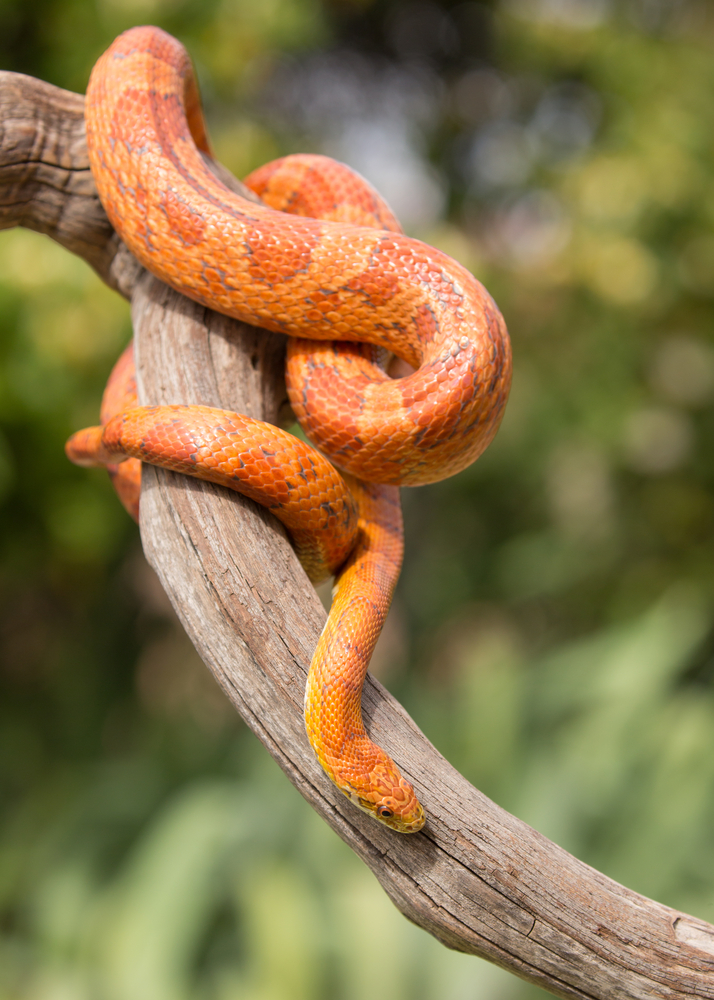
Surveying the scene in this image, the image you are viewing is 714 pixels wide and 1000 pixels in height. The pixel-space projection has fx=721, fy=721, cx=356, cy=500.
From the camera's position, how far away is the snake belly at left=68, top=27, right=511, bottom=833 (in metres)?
1.35

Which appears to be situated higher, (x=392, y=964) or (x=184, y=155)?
(x=184, y=155)

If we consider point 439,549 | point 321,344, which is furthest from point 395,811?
point 439,549

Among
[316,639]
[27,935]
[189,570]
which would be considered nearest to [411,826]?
[316,639]

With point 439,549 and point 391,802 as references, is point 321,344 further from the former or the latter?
point 439,549

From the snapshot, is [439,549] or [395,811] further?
[439,549]

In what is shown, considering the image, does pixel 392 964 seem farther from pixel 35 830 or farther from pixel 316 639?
pixel 35 830

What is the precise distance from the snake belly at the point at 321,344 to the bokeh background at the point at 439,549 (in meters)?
2.06

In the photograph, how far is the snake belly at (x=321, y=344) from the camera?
135 cm

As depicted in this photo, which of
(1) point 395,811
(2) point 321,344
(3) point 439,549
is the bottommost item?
(3) point 439,549

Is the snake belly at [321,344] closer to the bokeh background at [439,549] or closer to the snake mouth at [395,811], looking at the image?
the snake mouth at [395,811]

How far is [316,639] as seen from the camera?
1367mm

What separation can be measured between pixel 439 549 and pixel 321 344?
6.73 metres

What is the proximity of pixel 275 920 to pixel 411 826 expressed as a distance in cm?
235

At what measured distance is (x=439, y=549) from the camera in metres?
8.13
